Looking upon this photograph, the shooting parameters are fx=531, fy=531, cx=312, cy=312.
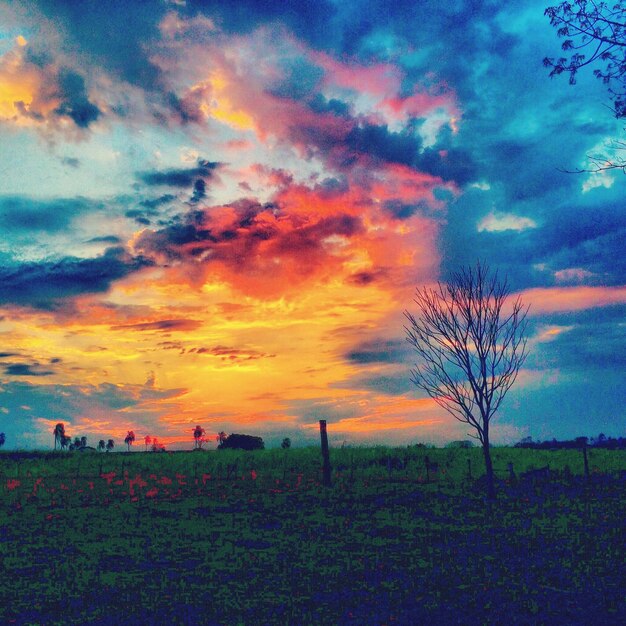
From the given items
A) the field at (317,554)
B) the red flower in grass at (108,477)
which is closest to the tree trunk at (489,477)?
the field at (317,554)

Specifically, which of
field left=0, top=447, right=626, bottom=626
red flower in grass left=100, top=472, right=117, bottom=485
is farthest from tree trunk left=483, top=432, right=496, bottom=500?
red flower in grass left=100, top=472, right=117, bottom=485

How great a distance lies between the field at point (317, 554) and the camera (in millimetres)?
7898

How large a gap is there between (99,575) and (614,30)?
13958 millimetres

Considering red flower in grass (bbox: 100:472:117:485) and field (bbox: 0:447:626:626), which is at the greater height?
red flower in grass (bbox: 100:472:117:485)

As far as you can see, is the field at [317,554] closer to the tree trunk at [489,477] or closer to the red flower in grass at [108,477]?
the tree trunk at [489,477]

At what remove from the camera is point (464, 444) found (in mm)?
57406

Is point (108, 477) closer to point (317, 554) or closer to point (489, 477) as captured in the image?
point (489, 477)

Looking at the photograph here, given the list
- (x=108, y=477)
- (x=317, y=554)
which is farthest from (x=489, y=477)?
(x=108, y=477)

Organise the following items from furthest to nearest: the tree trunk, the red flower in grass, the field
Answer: the red flower in grass
the tree trunk
the field

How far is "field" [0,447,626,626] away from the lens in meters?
7.90

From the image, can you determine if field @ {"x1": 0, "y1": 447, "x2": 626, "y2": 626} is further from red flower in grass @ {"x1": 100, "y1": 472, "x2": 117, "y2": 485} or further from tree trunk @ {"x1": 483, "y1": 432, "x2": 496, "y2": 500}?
red flower in grass @ {"x1": 100, "y1": 472, "x2": 117, "y2": 485}

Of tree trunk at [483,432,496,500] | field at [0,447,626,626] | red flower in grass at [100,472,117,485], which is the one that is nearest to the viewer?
field at [0,447,626,626]

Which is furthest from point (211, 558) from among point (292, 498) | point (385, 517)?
point (292, 498)

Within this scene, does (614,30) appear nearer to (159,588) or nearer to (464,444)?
(159,588)
